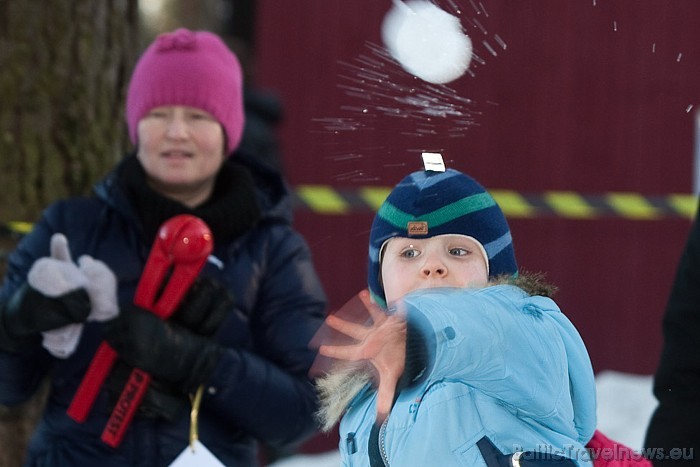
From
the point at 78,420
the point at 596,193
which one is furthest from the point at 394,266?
the point at 596,193

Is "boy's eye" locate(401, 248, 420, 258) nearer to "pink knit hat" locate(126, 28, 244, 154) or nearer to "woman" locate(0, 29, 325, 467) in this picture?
"woman" locate(0, 29, 325, 467)

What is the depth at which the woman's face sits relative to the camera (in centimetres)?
291

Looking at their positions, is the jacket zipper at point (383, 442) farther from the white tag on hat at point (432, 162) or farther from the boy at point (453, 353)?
the white tag on hat at point (432, 162)

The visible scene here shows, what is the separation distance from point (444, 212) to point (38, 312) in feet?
3.67

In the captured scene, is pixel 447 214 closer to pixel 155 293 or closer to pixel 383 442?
pixel 383 442

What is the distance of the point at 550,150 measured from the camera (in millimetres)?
6695

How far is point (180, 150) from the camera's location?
2906 mm

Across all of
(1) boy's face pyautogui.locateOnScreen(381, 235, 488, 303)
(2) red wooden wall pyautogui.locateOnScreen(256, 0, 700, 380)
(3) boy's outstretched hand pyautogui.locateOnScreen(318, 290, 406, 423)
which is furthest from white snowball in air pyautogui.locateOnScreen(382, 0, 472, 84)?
(2) red wooden wall pyautogui.locateOnScreen(256, 0, 700, 380)

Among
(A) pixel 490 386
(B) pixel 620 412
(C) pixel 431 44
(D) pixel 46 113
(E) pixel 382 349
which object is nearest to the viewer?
(E) pixel 382 349

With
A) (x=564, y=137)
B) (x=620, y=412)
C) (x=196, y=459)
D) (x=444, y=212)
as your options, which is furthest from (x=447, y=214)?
(x=564, y=137)

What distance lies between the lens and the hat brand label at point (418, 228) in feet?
6.31

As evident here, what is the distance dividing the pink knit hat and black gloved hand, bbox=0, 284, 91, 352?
530 millimetres

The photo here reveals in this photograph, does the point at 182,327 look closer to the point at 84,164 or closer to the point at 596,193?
the point at 84,164

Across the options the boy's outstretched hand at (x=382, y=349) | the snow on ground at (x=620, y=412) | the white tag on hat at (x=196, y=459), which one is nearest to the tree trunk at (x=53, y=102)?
the white tag on hat at (x=196, y=459)
